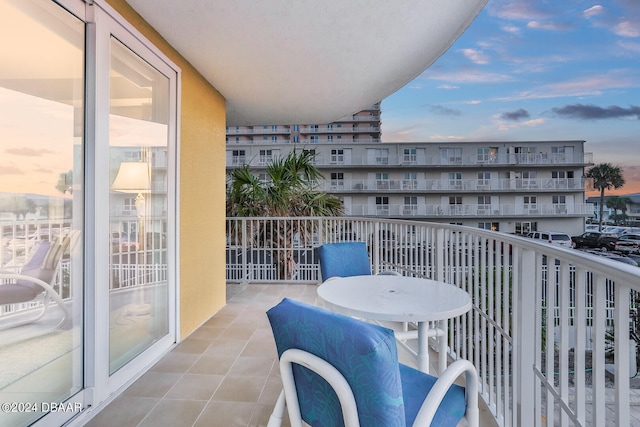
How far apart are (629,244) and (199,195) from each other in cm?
1844

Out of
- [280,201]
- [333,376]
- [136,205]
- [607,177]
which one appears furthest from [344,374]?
[607,177]

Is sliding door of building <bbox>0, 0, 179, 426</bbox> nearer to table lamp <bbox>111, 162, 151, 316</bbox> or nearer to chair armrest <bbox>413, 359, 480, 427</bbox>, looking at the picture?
table lamp <bbox>111, 162, 151, 316</bbox>

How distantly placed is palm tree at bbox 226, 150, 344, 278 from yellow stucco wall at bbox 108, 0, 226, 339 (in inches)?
62.6

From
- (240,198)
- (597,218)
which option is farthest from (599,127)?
(240,198)

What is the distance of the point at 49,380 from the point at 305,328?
1714 mm

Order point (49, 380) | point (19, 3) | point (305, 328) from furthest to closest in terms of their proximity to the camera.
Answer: point (49, 380)
point (19, 3)
point (305, 328)

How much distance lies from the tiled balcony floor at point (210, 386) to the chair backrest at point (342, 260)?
2.70 feet

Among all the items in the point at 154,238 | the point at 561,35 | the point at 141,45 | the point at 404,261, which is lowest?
the point at 404,261

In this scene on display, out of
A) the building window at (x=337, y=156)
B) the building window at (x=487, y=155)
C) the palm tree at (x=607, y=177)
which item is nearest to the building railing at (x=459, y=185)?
the building window at (x=337, y=156)

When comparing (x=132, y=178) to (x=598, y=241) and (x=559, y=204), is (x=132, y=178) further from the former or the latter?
(x=559, y=204)

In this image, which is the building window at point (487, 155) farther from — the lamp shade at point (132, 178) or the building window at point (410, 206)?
the lamp shade at point (132, 178)

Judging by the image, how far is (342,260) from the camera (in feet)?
8.56

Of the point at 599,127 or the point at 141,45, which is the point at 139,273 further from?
the point at 599,127

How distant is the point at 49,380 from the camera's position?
1.80 m
